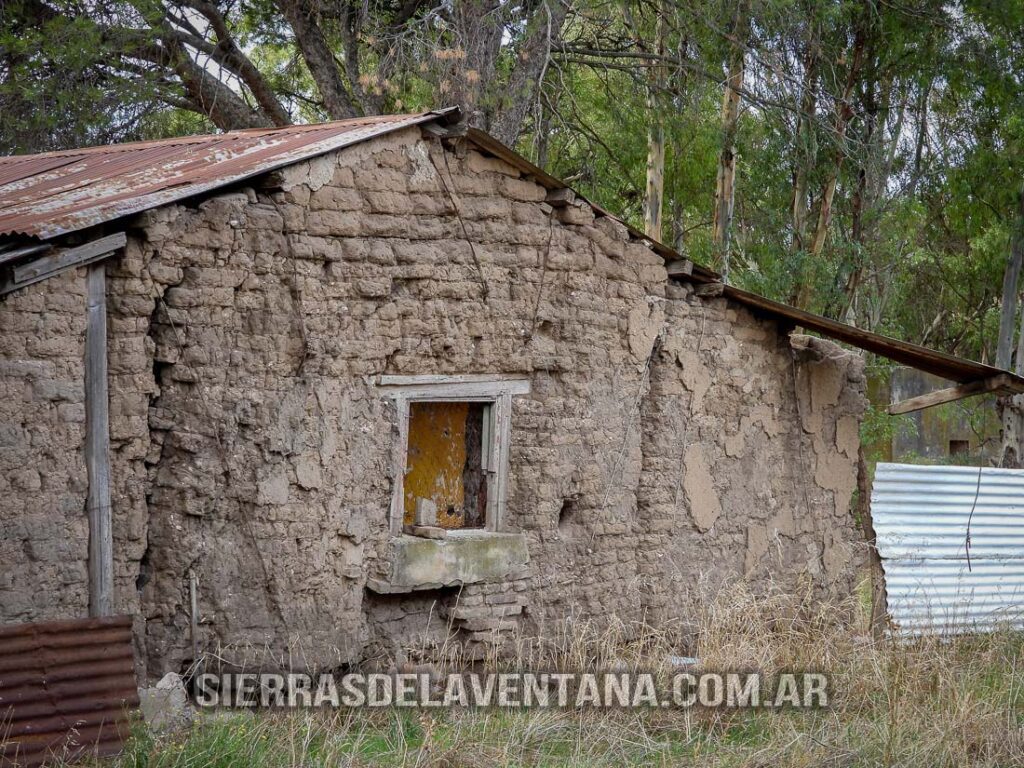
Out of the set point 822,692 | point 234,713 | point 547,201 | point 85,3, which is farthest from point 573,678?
point 85,3

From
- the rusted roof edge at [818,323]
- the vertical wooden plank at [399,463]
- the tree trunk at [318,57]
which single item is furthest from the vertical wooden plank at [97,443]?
the tree trunk at [318,57]

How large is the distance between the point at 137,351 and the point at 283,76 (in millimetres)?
10195

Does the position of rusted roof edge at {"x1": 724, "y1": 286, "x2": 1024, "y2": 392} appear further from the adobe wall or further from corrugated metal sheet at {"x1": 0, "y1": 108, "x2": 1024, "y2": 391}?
the adobe wall

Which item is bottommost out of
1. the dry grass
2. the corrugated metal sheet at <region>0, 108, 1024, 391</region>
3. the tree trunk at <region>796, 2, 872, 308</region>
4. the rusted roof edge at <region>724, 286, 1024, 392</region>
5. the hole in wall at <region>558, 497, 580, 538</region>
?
the dry grass

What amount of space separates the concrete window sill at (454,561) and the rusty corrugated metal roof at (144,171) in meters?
2.09

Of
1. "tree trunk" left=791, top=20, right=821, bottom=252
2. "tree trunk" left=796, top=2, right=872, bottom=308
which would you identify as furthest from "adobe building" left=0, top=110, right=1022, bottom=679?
"tree trunk" left=796, top=2, right=872, bottom=308

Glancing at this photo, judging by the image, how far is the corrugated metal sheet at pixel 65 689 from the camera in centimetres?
479

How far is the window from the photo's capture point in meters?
7.00

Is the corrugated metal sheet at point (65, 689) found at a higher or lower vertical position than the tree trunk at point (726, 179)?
lower

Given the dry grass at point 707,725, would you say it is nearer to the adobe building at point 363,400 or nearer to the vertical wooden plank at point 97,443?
the adobe building at point 363,400

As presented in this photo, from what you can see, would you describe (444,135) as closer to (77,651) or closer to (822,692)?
(77,651)

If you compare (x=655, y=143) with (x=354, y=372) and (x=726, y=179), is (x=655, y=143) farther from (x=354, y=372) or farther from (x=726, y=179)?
(x=354, y=372)

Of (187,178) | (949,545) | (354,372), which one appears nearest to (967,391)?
(949,545)

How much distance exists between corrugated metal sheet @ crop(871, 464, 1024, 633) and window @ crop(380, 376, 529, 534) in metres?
3.06
